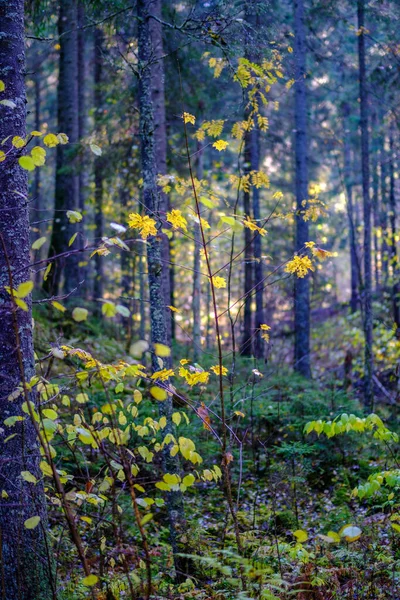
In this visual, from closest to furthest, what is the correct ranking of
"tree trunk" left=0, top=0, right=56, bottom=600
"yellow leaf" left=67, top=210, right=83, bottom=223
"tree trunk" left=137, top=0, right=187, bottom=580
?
"yellow leaf" left=67, top=210, right=83, bottom=223, "tree trunk" left=0, top=0, right=56, bottom=600, "tree trunk" left=137, top=0, right=187, bottom=580

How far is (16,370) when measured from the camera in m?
3.70

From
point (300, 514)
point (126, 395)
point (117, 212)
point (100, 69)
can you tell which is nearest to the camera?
point (300, 514)

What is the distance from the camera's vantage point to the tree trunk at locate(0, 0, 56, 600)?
362 centimetres

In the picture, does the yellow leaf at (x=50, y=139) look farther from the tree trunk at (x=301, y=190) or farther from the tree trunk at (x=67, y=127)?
the tree trunk at (x=301, y=190)

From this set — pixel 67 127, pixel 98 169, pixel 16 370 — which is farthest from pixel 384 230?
pixel 16 370

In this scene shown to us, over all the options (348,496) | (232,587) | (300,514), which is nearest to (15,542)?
(232,587)

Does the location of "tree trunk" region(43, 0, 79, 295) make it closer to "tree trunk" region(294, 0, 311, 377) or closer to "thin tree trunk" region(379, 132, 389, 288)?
"tree trunk" region(294, 0, 311, 377)

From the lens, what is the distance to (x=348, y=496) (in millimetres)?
7059

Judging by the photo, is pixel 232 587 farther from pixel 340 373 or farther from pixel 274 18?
pixel 274 18

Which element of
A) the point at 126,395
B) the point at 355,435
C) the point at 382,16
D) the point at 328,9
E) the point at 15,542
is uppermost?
the point at 328,9

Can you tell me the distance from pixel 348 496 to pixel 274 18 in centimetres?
1217

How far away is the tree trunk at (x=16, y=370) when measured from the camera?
11.9ft

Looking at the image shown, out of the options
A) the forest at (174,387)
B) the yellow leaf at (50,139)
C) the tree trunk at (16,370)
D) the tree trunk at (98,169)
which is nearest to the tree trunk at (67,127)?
the forest at (174,387)

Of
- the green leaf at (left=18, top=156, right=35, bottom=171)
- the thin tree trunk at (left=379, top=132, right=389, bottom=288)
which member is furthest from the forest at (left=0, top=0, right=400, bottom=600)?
the thin tree trunk at (left=379, top=132, right=389, bottom=288)
